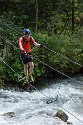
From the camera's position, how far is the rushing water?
10.8 m

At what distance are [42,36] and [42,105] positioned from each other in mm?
5415

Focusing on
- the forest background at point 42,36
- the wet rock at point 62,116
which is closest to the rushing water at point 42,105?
the wet rock at point 62,116

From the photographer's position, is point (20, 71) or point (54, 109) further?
point (20, 71)

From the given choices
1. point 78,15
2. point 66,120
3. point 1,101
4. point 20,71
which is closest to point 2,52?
point 20,71

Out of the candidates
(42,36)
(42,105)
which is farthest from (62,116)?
(42,36)

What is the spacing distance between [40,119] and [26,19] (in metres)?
10.4

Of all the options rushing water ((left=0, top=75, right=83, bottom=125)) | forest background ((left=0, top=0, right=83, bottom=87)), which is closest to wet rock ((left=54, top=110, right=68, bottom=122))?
rushing water ((left=0, top=75, right=83, bottom=125))

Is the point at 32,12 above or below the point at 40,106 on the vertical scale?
above

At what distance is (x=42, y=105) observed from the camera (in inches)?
493

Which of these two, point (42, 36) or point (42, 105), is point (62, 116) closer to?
point (42, 105)

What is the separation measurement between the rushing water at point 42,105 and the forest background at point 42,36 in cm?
104

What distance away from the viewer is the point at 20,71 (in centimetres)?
1473

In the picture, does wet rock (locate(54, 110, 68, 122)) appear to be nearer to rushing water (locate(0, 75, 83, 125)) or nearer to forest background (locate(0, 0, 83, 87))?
rushing water (locate(0, 75, 83, 125))

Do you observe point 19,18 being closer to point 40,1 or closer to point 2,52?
point 40,1
